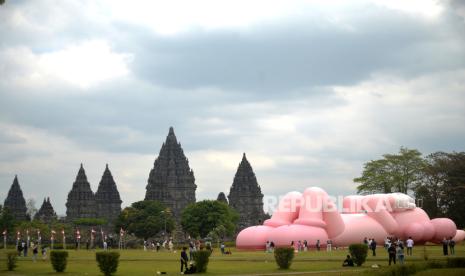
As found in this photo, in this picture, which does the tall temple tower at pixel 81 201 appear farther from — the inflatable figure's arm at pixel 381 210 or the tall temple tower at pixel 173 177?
the inflatable figure's arm at pixel 381 210

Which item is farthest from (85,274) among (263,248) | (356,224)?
(356,224)

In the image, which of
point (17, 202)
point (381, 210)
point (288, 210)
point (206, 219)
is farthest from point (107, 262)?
point (17, 202)

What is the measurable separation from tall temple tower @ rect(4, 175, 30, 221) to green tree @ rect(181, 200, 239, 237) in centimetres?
6257

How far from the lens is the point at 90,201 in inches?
6319

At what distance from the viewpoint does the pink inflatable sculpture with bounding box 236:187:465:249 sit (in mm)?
58875

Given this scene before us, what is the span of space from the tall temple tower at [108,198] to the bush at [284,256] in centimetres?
13332

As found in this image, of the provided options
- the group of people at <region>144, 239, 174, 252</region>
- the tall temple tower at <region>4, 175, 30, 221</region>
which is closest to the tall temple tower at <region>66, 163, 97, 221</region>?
the tall temple tower at <region>4, 175, 30, 221</region>

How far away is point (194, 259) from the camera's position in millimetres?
34438

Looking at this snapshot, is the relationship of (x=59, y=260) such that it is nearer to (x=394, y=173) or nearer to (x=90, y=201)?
(x=394, y=173)

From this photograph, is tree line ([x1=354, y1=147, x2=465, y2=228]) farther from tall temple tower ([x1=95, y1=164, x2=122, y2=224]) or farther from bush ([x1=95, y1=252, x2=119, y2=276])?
tall temple tower ([x1=95, y1=164, x2=122, y2=224])

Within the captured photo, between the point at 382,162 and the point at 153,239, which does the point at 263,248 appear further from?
the point at 153,239

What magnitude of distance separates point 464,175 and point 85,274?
65.9 metres

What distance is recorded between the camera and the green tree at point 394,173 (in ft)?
336

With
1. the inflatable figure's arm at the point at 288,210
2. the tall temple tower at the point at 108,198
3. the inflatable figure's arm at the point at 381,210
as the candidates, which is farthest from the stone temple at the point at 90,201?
the inflatable figure's arm at the point at 381,210
